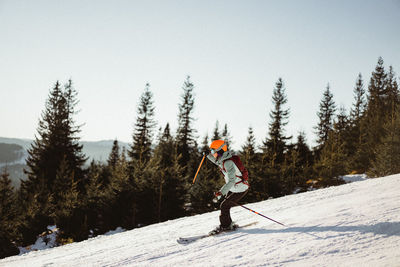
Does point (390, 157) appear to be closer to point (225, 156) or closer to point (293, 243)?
point (293, 243)

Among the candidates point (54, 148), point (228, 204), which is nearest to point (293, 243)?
point (228, 204)

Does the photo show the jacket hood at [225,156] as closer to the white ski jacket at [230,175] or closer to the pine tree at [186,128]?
the white ski jacket at [230,175]

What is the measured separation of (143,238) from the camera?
7.32 metres

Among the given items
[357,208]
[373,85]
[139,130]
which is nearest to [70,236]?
[357,208]

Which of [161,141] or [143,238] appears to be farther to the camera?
[161,141]

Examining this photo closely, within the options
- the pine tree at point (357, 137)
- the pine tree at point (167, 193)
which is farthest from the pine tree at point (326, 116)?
the pine tree at point (167, 193)

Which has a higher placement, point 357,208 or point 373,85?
point 373,85

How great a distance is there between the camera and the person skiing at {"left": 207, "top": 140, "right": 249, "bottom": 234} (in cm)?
586

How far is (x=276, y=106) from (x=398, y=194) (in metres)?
32.6

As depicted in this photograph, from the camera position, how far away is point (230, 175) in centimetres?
584

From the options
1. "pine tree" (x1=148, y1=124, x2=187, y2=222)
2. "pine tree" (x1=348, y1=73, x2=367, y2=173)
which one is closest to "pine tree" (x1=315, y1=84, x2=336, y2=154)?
"pine tree" (x1=348, y1=73, x2=367, y2=173)

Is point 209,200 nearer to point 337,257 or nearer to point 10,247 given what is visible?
point 10,247

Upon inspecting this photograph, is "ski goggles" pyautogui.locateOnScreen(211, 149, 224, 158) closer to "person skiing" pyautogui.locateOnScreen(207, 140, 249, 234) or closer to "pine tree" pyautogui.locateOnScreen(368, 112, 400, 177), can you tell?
"person skiing" pyautogui.locateOnScreen(207, 140, 249, 234)

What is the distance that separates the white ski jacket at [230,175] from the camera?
583 cm
